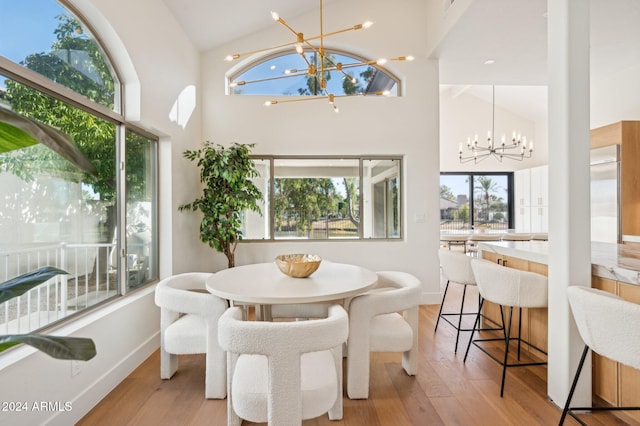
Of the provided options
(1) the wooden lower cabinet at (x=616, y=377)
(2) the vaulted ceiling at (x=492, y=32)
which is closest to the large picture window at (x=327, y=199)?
(2) the vaulted ceiling at (x=492, y=32)

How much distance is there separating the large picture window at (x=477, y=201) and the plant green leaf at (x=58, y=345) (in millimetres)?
8697

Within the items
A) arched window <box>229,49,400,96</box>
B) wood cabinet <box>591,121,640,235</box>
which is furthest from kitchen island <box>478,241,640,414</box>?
arched window <box>229,49,400,96</box>

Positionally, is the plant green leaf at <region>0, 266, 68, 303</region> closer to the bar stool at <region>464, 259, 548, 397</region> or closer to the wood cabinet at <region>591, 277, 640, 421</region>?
the bar stool at <region>464, 259, 548, 397</region>

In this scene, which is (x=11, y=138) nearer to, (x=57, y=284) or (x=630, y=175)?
(x=57, y=284)

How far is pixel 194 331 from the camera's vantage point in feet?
7.33

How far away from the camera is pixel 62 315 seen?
6.86ft

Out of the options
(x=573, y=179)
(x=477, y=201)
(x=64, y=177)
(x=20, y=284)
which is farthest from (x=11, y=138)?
(x=477, y=201)

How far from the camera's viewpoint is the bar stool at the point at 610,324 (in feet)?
4.38

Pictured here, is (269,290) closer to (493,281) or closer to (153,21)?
(493,281)

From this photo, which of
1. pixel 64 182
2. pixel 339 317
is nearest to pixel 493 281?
pixel 339 317

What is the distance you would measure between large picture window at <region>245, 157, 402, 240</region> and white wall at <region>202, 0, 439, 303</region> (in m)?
0.17

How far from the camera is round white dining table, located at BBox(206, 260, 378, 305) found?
6.04ft

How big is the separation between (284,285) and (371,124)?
2881mm

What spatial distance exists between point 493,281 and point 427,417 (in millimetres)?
990
